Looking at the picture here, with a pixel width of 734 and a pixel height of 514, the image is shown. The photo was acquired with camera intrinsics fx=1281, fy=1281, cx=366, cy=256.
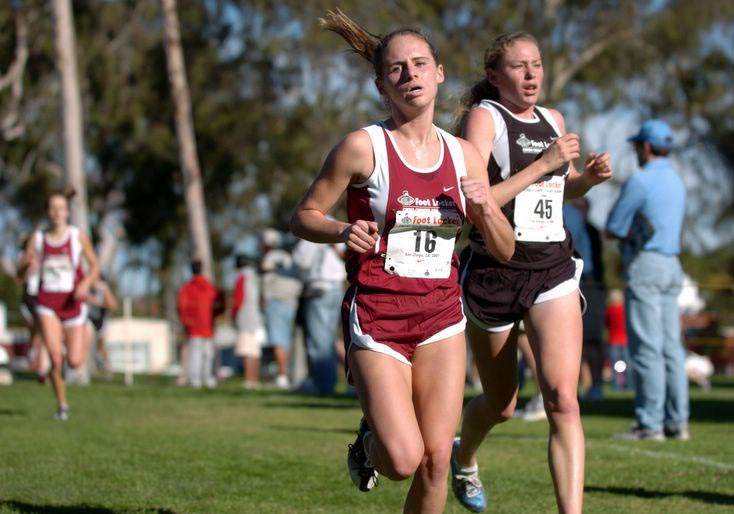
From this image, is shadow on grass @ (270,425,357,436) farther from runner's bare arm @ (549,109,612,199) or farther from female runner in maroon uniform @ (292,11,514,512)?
female runner in maroon uniform @ (292,11,514,512)

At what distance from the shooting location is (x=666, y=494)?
268 inches

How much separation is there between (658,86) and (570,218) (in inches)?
1016

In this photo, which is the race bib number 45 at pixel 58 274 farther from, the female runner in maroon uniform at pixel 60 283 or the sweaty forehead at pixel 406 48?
the sweaty forehead at pixel 406 48

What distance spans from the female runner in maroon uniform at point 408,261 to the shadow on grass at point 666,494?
231cm

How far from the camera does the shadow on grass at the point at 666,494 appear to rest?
21.7ft

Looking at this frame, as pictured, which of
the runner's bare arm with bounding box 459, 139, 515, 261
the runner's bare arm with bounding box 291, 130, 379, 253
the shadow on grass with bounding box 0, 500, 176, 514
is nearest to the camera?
the runner's bare arm with bounding box 459, 139, 515, 261

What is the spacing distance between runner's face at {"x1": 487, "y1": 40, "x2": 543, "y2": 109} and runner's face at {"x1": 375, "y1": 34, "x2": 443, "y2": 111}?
3.10 ft

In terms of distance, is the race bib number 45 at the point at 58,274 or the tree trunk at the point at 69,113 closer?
the race bib number 45 at the point at 58,274

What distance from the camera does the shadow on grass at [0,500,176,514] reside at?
6105mm

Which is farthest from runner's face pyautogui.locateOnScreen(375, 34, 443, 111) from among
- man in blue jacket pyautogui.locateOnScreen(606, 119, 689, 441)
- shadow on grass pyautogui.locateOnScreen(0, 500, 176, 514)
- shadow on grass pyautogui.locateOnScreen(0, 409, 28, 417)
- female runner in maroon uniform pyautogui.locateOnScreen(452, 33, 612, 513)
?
shadow on grass pyautogui.locateOnScreen(0, 409, 28, 417)

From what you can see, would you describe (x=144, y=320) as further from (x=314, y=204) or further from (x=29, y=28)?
(x=314, y=204)

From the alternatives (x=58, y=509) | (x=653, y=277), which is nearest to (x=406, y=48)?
(x=58, y=509)

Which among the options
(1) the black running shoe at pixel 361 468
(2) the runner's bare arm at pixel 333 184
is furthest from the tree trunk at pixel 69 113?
(2) the runner's bare arm at pixel 333 184

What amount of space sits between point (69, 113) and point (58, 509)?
65.8 feet
